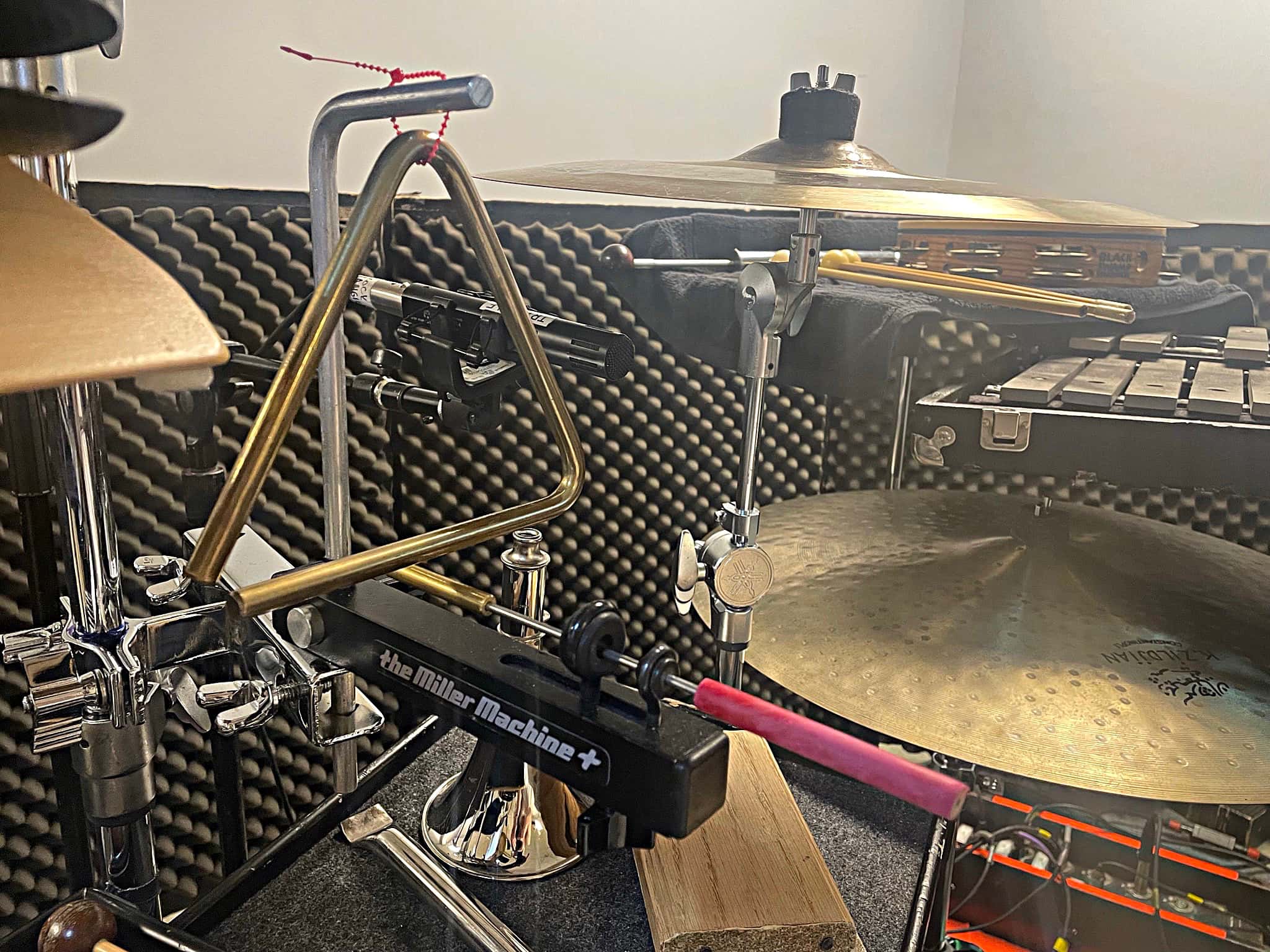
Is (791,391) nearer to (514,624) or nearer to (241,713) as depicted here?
(514,624)

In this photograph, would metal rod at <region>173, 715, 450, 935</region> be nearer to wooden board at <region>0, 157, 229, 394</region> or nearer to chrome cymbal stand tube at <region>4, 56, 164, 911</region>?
chrome cymbal stand tube at <region>4, 56, 164, 911</region>

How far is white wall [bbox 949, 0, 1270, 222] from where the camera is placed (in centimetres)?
159

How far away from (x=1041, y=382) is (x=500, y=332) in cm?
72

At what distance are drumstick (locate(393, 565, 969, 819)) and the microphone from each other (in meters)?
0.17

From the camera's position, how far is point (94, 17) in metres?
0.26

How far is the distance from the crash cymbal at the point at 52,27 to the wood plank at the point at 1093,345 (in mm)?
1293

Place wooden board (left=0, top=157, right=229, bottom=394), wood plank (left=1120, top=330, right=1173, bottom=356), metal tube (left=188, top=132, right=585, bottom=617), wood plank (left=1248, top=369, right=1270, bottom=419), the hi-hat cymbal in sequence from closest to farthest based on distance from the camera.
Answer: wooden board (left=0, top=157, right=229, bottom=394)
metal tube (left=188, top=132, right=585, bottom=617)
the hi-hat cymbal
wood plank (left=1248, top=369, right=1270, bottom=419)
wood plank (left=1120, top=330, right=1173, bottom=356)

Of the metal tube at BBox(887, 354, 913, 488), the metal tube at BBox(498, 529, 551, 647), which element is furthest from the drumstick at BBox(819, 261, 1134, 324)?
the metal tube at BBox(498, 529, 551, 647)

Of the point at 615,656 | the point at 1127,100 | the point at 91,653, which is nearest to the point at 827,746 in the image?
the point at 615,656

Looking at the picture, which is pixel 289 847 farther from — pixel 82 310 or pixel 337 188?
pixel 82 310

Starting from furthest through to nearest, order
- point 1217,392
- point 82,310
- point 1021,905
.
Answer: point 1021,905
point 1217,392
point 82,310

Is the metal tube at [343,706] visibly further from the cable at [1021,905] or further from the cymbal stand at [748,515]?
the cable at [1021,905]

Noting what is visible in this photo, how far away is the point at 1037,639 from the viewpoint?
2.68 ft

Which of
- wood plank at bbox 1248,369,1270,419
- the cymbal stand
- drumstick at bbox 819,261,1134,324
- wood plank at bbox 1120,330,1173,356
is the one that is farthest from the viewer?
wood plank at bbox 1120,330,1173,356
